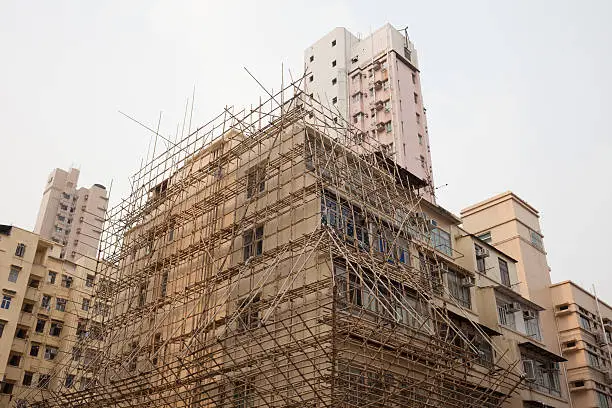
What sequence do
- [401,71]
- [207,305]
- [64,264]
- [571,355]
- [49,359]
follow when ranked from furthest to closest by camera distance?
[401,71] < [64,264] < [49,359] < [571,355] < [207,305]

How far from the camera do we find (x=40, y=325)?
107 feet

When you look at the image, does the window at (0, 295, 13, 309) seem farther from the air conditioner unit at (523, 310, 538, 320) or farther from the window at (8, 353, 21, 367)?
the air conditioner unit at (523, 310, 538, 320)

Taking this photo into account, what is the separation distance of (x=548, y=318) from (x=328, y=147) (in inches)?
660

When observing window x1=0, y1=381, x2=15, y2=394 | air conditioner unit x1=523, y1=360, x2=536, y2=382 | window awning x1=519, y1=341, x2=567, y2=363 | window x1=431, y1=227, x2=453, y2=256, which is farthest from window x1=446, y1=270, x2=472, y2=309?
window x1=0, y1=381, x2=15, y2=394

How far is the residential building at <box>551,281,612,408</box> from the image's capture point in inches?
1092

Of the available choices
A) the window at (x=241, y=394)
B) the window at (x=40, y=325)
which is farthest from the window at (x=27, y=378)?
the window at (x=241, y=394)

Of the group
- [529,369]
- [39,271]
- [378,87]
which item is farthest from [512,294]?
[39,271]

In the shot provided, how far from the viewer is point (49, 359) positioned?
3216 cm

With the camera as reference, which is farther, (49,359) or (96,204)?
(96,204)

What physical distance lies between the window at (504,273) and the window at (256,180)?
448 inches

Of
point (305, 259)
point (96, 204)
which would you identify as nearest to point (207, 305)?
point (305, 259)

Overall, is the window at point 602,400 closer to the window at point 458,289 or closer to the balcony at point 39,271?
the window at point 458,289

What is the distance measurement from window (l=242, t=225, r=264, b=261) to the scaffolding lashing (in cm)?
6

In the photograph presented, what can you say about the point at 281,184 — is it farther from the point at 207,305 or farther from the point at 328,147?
the point at 207,305
